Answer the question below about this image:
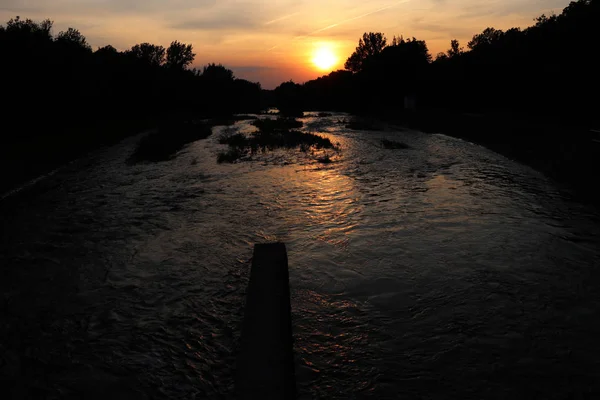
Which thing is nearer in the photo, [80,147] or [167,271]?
[167,271]

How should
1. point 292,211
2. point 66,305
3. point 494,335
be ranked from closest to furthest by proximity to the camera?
point 494,335 < point 66,305 < point 292,211

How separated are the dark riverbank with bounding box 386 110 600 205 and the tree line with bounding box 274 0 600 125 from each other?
3.09 m

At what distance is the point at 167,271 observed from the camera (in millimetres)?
8016

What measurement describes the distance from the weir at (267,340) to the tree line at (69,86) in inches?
1155

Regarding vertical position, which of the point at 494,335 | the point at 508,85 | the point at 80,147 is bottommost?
the point at 494,335

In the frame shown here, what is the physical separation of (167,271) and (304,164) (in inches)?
583

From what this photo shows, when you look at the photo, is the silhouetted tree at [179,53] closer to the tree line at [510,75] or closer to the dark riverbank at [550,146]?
the tree line at [510,75]

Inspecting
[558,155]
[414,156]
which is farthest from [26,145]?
[558,155]

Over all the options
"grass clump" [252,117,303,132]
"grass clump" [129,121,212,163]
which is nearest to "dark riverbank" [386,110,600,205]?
"grass clump" [252,117,303,132]

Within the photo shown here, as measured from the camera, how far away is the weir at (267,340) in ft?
12.8

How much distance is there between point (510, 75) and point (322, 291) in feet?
151

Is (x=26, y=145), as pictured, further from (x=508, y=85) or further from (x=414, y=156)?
(x=508, y=85)

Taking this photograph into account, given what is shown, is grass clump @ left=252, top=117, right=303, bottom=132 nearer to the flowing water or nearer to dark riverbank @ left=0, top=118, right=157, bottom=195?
dark riverbank @ left=0, top=118, right=157, bottom=195

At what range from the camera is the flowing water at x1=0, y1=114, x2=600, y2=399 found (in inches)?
193
